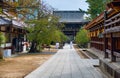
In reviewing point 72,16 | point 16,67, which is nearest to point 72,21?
point 72,16

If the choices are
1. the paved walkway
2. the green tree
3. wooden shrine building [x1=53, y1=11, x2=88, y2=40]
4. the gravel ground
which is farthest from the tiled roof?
the paved walkway

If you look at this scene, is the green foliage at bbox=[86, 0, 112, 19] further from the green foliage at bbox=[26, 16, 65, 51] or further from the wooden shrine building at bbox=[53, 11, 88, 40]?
the wooden shrine building at bbox=[53, 11, 88, 40]

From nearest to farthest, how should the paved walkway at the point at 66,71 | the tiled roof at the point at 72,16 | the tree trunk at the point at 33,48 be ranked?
the paved walkway at the point at 66,71, the tree trunk at the point at 33,48, the tiled roof at the point at 72,16

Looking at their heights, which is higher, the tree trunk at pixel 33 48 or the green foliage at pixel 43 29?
the green foliage at pixel 43 29

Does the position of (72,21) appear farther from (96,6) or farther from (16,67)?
(16,67)

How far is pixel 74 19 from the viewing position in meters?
84.4

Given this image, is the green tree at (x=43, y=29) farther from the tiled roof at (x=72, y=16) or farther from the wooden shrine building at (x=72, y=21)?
the tiled roof at (x=72, y=16)

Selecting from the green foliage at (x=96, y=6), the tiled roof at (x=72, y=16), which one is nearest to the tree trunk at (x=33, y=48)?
the green foliage at (x=96, y=6)

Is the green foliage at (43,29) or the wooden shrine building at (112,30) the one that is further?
the green foliage at (43,29)

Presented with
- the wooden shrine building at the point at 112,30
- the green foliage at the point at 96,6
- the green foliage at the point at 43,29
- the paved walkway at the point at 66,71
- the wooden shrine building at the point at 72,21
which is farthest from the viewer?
the wooden shrine building at the point at 72,21

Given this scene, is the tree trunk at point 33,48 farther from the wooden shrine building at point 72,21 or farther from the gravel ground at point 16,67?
the wooden shrine building at point 72,21

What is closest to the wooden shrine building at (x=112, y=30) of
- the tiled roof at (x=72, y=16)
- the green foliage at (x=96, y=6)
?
the green foliage at (x=96, y=6)

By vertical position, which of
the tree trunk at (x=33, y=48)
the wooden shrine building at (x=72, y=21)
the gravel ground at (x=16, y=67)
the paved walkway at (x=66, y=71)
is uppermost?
the wooden shrine building at (x=72, y=21)

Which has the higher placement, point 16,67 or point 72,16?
point 72,16
